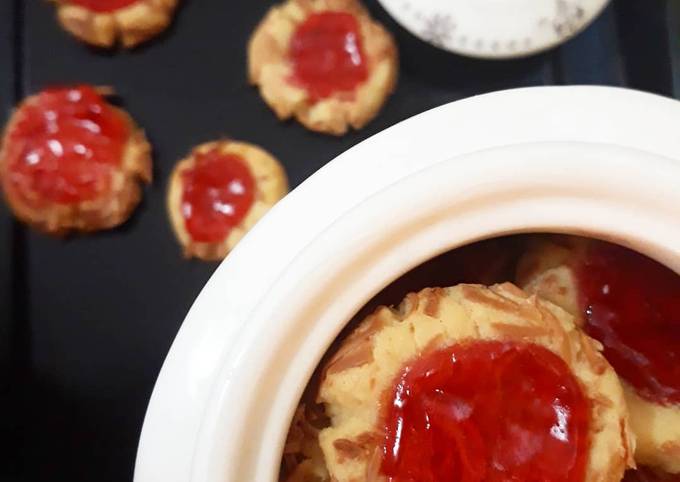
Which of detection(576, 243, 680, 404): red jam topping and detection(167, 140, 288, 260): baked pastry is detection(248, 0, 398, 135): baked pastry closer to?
detection(167, 140, 288, 260): baked pastry

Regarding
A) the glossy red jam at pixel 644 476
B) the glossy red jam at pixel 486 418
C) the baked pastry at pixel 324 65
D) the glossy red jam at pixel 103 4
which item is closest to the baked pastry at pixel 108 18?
the glossy red jam at pixel 103 4

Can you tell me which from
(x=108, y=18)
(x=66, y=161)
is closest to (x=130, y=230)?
(x=66, y=161)

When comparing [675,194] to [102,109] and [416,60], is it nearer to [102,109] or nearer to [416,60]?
[416,60]

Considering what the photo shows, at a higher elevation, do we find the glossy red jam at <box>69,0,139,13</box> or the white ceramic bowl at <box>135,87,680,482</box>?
the glossy red jam at <box>69,0,139,13</box>

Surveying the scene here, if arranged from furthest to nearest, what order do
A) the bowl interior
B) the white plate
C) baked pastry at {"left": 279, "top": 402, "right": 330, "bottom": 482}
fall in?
1. the white plate
2. baked pastry at {"left": 279, "top": 402, "right": 330, "bottom": 482}
3. the bowl interior

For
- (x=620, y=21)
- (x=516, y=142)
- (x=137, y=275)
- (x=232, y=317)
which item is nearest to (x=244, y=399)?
(x=232, y=317)

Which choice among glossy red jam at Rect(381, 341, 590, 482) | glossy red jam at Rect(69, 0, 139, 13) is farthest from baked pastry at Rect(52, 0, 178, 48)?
glossy red jam at Rect(381, 341, 590, 482)

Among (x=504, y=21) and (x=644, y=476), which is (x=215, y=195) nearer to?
(x=504, y=21)
